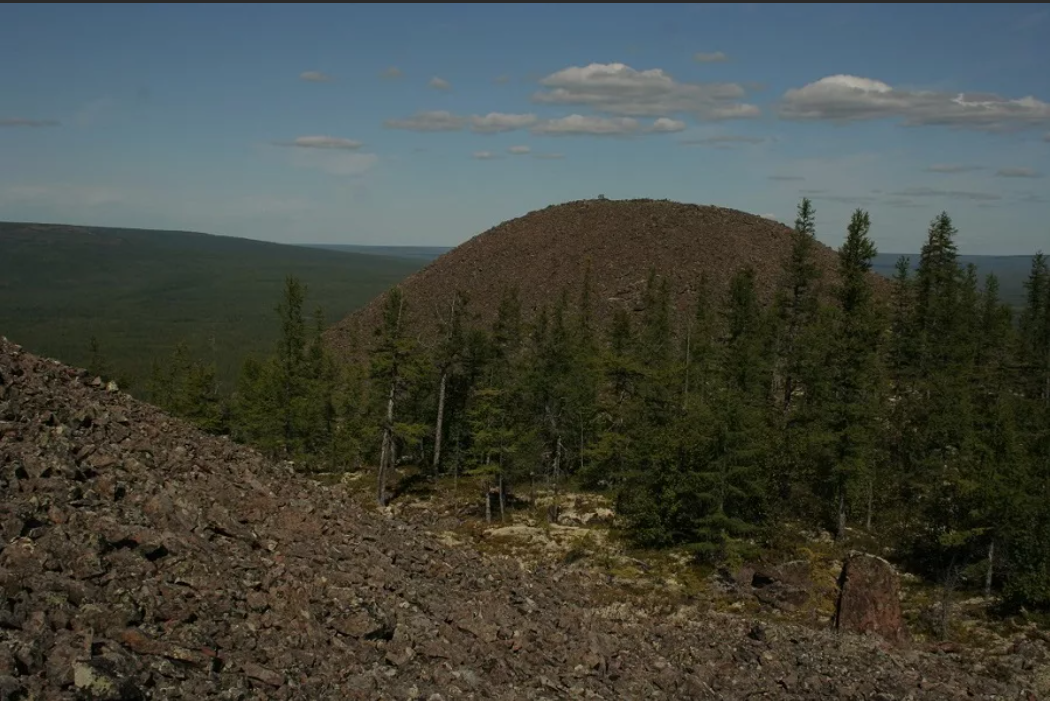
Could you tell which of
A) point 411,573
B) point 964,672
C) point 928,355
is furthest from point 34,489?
point 928,355

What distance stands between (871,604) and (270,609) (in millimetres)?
21166

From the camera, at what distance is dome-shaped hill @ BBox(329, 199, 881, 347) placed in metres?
112

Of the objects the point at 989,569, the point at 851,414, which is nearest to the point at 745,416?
the point at 851,414

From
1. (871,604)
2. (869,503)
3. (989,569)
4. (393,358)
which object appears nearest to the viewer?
Answer: (871,604)

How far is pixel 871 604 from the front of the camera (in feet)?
87.1

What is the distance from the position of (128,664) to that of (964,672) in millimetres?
23622

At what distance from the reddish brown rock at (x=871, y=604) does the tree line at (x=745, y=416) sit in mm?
5655

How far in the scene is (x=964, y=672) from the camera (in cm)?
2309

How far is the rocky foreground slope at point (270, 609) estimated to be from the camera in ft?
42.0

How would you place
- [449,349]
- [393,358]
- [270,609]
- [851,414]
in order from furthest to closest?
[449,349], [393,358], [851,414], [270,609]

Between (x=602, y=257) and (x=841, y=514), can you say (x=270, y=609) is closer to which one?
(x=841, y=514)

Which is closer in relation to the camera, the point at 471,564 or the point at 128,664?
the point at 128,664

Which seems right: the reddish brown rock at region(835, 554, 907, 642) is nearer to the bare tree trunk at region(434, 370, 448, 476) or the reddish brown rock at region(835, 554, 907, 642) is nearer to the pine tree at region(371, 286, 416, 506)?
the pine tree at region(371, 286, 416, 506)

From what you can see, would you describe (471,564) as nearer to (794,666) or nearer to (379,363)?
(794,666)
